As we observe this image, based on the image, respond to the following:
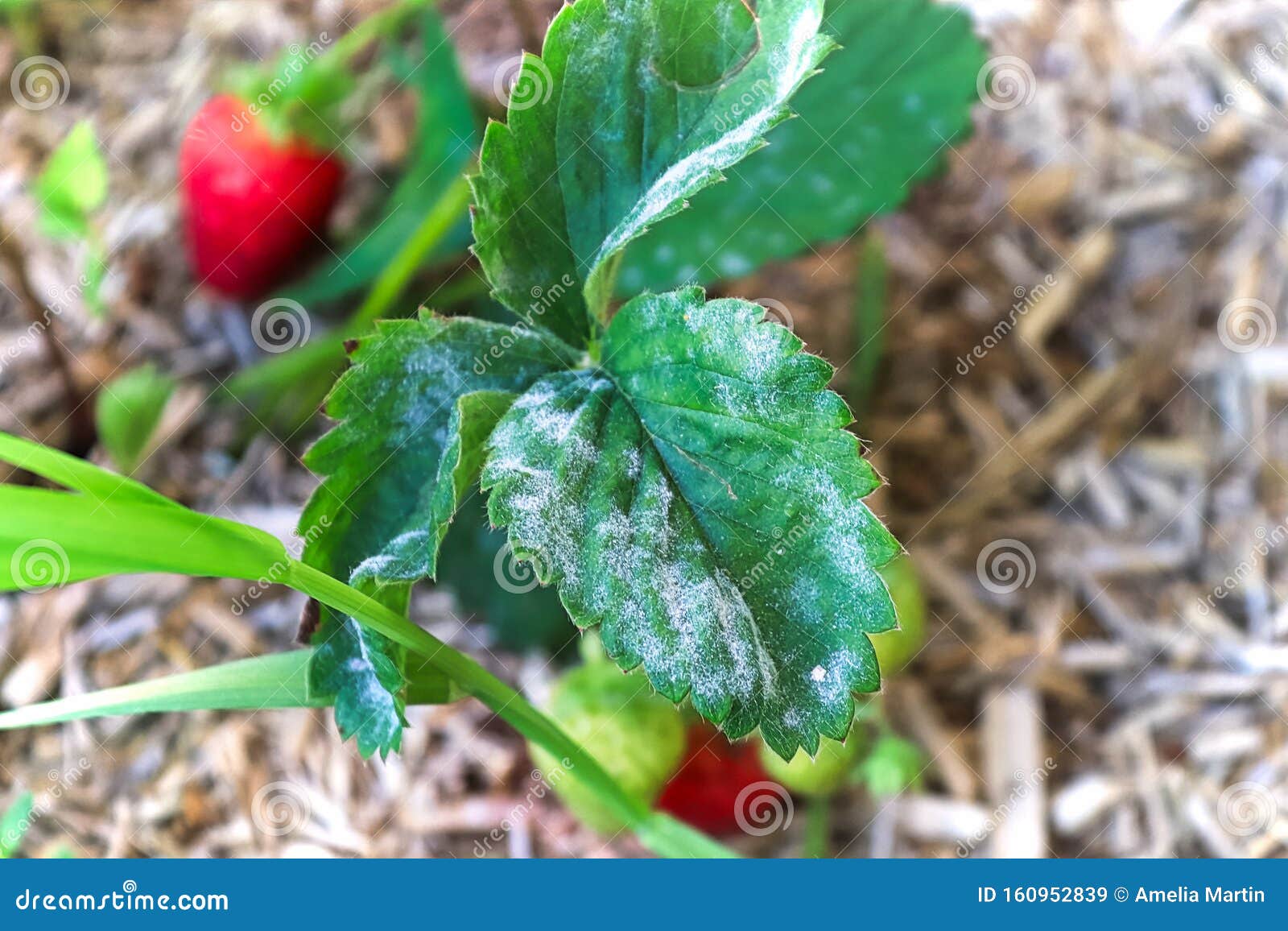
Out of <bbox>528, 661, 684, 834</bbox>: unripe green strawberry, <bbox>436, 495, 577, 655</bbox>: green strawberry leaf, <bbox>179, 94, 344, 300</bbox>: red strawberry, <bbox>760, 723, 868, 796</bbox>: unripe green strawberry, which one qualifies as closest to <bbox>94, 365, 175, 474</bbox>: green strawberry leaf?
<bbox>179, 94, 344, 300</bbox>: red strawberry

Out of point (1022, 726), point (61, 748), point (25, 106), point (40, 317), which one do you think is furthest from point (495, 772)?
point (25, 106)

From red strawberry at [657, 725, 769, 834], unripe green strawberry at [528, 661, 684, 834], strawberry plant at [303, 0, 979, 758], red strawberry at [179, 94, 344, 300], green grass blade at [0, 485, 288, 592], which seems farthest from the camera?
red strawberry at [179, 94, 344, 300]

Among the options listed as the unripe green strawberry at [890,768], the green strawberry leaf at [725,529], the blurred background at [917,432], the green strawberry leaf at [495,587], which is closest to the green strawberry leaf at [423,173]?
the blurred background at [917,432]

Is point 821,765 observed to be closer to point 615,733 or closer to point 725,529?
point 615,733

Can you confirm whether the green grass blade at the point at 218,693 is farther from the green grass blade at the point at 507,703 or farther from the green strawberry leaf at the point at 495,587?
the green strawberry leaf at the point at 495,587

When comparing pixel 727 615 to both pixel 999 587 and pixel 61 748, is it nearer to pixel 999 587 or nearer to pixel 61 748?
pixel 999 587

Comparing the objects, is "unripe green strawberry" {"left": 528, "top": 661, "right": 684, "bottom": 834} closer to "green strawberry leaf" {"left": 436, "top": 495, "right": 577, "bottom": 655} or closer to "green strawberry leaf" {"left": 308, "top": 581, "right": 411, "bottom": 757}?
"green strawberry leaf" {"left": 436, "top": 495, "right": 577, "bottom": 655}
